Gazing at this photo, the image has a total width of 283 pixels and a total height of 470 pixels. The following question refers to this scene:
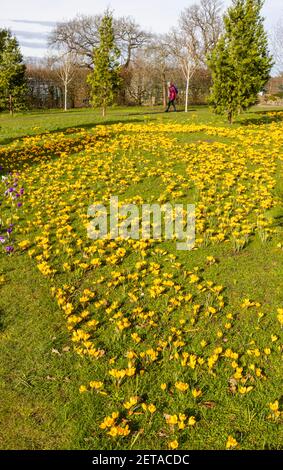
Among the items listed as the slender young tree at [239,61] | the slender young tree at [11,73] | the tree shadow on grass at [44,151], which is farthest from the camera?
the slender young tree at [11,73]

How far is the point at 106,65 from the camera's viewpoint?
909 inches

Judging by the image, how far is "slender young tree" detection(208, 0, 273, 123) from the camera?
17.1m

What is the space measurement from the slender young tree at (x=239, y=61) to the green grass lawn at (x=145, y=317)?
27.3ft

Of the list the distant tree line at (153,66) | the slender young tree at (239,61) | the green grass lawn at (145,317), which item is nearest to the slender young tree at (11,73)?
the distant tree line at (153,66)

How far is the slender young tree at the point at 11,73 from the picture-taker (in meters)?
29.2

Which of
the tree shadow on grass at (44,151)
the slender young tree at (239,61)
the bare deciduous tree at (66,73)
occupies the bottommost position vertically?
the tree shadow on grass at (44,151)

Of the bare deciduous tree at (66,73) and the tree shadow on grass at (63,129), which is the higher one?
the bare deciduous tree at (66,73)

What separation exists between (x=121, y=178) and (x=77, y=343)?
21.0 ft

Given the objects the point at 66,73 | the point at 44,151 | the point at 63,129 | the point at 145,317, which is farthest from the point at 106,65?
the point at 145,317

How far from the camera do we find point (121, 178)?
1053 centimetres

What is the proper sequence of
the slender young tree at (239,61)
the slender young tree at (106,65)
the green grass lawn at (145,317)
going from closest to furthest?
the green grass lawn at (145,317), the slender young tree at (239,61), the slender young tree at (106,65)

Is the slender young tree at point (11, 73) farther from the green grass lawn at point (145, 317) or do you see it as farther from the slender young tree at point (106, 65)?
the green grass lawn at point (145, 317)

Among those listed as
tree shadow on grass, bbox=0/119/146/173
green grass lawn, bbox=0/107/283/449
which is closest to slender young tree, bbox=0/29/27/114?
tree shadow on grass, bbox=0/119/146/173

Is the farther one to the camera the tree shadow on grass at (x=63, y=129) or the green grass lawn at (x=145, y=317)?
the tree shadow on grass at (x=63, y=129)
